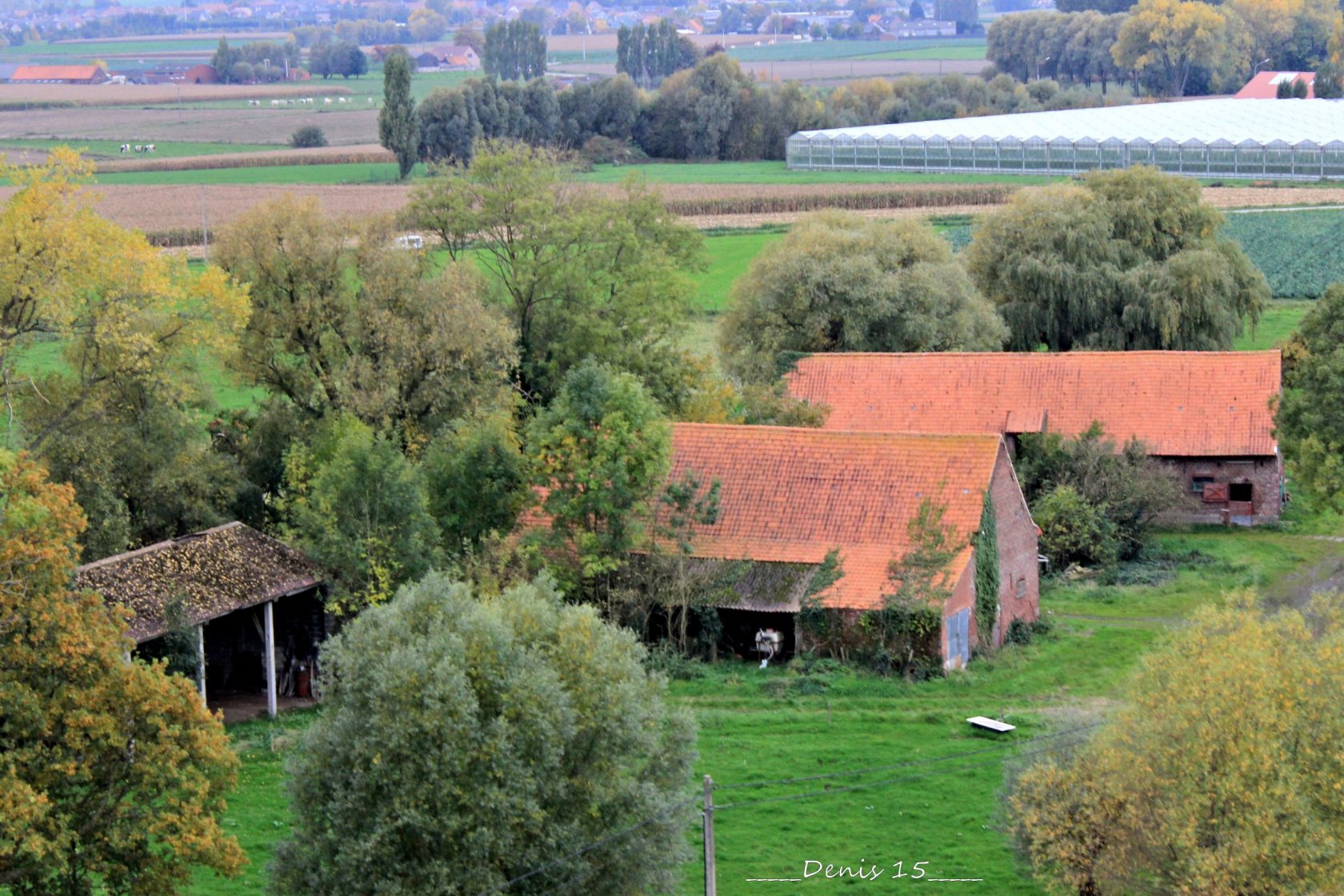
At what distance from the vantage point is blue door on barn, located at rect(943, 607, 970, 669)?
1297 inches

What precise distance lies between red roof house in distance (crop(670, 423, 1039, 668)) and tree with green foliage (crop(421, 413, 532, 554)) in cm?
320

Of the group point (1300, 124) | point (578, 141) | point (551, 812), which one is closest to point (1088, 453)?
point (551, 812)

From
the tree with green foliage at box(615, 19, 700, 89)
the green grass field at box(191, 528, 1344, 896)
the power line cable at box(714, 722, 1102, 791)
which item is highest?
the tree with green foliage at box(615, 19, 700, 89)

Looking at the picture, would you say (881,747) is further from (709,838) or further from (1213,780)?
(709,838)

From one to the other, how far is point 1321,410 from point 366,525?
19.2 meters

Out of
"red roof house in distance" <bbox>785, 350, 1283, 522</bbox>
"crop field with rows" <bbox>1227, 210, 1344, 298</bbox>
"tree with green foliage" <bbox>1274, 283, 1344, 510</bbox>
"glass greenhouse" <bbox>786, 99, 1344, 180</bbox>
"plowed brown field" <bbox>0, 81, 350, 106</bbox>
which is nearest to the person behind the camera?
"tree with green foliage" <bbox>1274, 283, 1344, 510</bbox>

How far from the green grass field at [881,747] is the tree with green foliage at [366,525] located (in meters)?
2.76

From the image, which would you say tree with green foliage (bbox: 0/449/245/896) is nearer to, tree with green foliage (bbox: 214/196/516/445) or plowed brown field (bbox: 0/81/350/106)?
tree with green foliage (bbox: 214/196/516/445)

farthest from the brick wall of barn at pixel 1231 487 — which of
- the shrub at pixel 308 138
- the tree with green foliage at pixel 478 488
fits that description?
the shrub at pixel 308 138

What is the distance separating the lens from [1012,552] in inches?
1399

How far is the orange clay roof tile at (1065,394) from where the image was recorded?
4475 centimetres

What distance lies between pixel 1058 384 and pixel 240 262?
66.8 ft

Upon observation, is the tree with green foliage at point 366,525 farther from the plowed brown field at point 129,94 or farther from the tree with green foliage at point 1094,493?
the plowed brown field at point 129,94

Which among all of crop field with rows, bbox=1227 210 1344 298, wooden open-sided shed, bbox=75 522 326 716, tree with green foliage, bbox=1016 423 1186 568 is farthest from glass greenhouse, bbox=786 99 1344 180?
wooden open-sided shed, bbox=75 522 326 716
